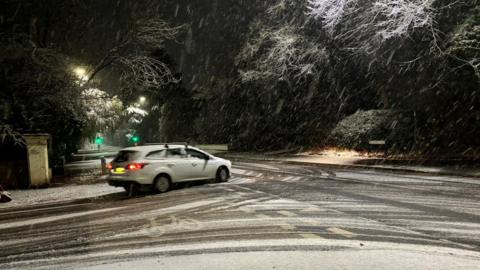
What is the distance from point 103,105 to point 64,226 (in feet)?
47.4

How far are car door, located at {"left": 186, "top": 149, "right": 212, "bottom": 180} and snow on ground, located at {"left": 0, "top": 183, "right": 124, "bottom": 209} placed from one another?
2.69m

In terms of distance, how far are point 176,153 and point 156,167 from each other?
1.07m

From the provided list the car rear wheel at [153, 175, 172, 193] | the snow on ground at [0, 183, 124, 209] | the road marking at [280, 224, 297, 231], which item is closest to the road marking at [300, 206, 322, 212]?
the road marking at [280, 224, 297, 231]

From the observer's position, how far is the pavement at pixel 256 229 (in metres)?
6.16

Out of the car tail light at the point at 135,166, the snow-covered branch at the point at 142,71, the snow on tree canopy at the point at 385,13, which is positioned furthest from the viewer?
the snow-covered branch at the point at 142,71

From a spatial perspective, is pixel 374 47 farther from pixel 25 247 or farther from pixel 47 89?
pixel 25 247

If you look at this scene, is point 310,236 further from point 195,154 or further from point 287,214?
point 195,154

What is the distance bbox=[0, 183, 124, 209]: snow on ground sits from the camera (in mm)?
13984

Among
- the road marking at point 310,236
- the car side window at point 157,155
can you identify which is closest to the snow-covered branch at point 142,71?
the car side window at point 157,155

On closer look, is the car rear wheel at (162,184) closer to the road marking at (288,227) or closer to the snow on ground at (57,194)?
the snow on ground at (57,194)

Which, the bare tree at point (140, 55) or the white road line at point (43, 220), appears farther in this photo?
the bare tree at point (140, 55)

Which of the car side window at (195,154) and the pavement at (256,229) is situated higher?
the car side window at (195,154)

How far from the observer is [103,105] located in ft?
75.2

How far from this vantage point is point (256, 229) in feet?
26.5
